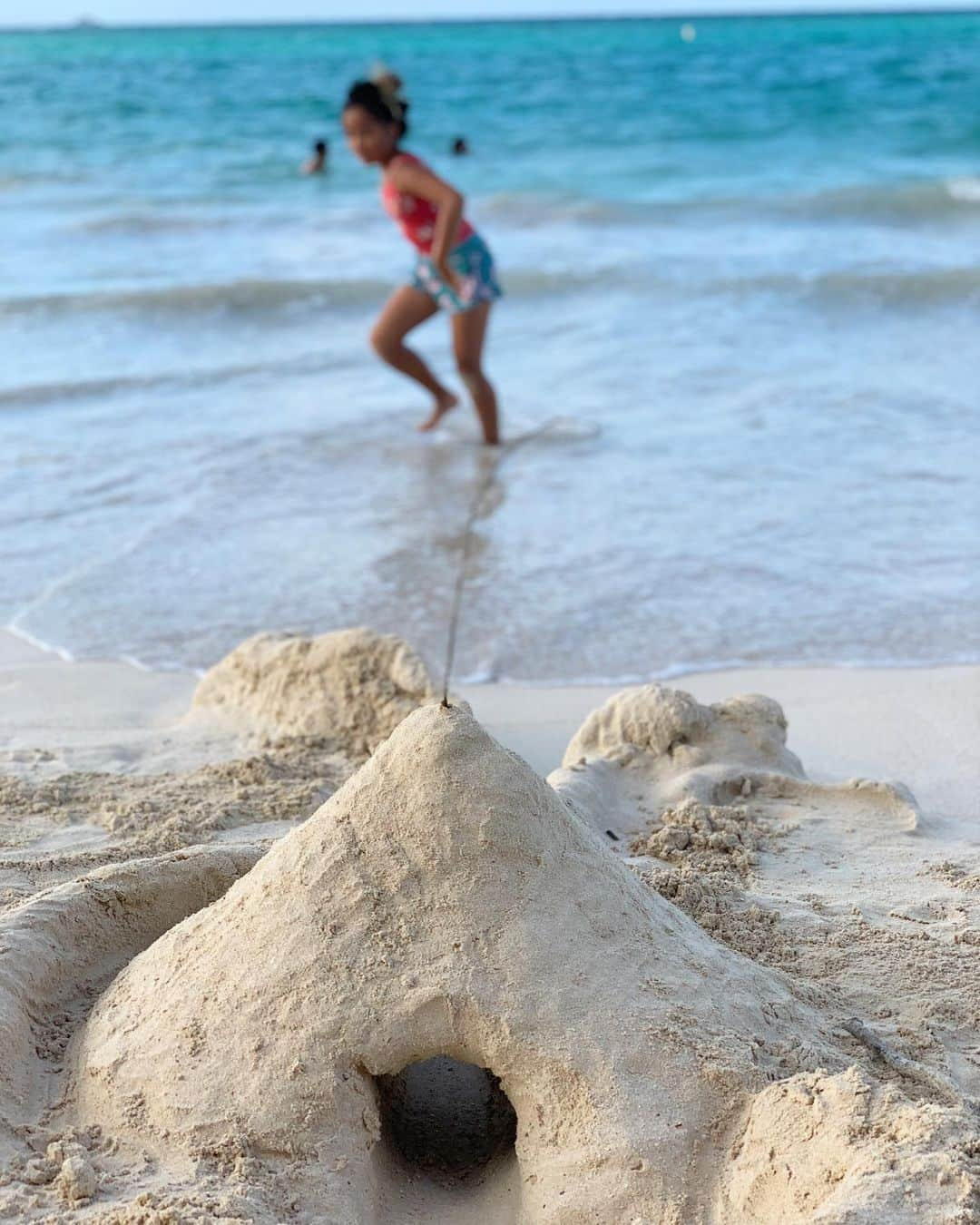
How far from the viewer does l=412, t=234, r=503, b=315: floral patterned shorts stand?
6.08 m

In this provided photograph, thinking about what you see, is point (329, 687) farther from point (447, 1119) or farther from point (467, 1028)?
point (467, 1028)

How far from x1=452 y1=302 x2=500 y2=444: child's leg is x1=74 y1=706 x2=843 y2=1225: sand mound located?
454 centimetres

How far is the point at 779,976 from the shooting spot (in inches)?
79.7

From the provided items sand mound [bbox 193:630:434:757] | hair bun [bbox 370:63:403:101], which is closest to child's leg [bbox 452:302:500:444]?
hair bun [bbox 370:63:403:101]

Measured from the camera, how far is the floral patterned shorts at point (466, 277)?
19.9ft

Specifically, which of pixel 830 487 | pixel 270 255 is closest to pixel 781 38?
pixel 270 255

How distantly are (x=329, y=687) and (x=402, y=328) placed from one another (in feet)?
11.3

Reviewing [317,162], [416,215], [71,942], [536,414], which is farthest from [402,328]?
[71,942]

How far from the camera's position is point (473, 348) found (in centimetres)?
627

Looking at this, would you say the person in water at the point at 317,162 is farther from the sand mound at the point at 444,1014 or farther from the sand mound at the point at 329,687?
the sand mound at the point at 444,1014

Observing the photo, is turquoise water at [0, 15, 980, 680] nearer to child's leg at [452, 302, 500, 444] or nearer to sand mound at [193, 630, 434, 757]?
child's leg at [452, 302, 500, 444]

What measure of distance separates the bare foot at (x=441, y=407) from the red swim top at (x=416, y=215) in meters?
0.74

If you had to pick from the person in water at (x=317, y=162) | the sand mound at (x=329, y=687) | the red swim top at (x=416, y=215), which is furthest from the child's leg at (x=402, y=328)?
the sand mound at (x=329, y=687)

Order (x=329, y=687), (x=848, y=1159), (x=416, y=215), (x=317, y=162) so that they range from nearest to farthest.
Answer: (x=848, y=1159), (x=329, y=687), (x=416, y=215), (x=317, y=162)
